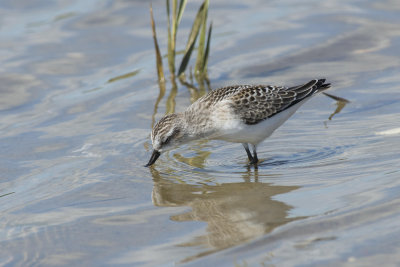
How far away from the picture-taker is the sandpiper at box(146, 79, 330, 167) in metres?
8.06

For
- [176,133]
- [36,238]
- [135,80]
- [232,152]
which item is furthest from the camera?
[135,80]

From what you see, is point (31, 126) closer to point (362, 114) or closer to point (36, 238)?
point (36, 238)

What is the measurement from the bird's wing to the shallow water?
58 cm

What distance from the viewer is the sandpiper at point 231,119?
317 inches

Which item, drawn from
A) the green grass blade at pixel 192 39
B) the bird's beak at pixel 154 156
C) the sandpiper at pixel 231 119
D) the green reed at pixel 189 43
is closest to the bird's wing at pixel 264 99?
the sandpiper at pixel 231 119

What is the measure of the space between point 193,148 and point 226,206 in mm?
2229

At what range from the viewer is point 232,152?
8906mm

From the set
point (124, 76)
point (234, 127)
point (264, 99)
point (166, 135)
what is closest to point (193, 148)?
point (166, 135)

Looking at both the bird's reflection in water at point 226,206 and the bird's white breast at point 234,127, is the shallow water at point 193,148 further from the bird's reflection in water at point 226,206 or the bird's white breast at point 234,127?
the bird's white breast at point 234,127

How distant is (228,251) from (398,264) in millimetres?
1340

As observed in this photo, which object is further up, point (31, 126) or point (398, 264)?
point (398, 264)

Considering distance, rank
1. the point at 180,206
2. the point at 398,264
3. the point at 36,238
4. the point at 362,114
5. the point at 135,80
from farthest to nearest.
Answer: the point at 135,80 < the point at 362,114 < the point at 180,206 < the point at 36,238 < the point at 398,264

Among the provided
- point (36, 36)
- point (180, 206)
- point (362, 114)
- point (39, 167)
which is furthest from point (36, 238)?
point (36, 36)

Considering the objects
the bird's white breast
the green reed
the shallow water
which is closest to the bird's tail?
the shallow water
